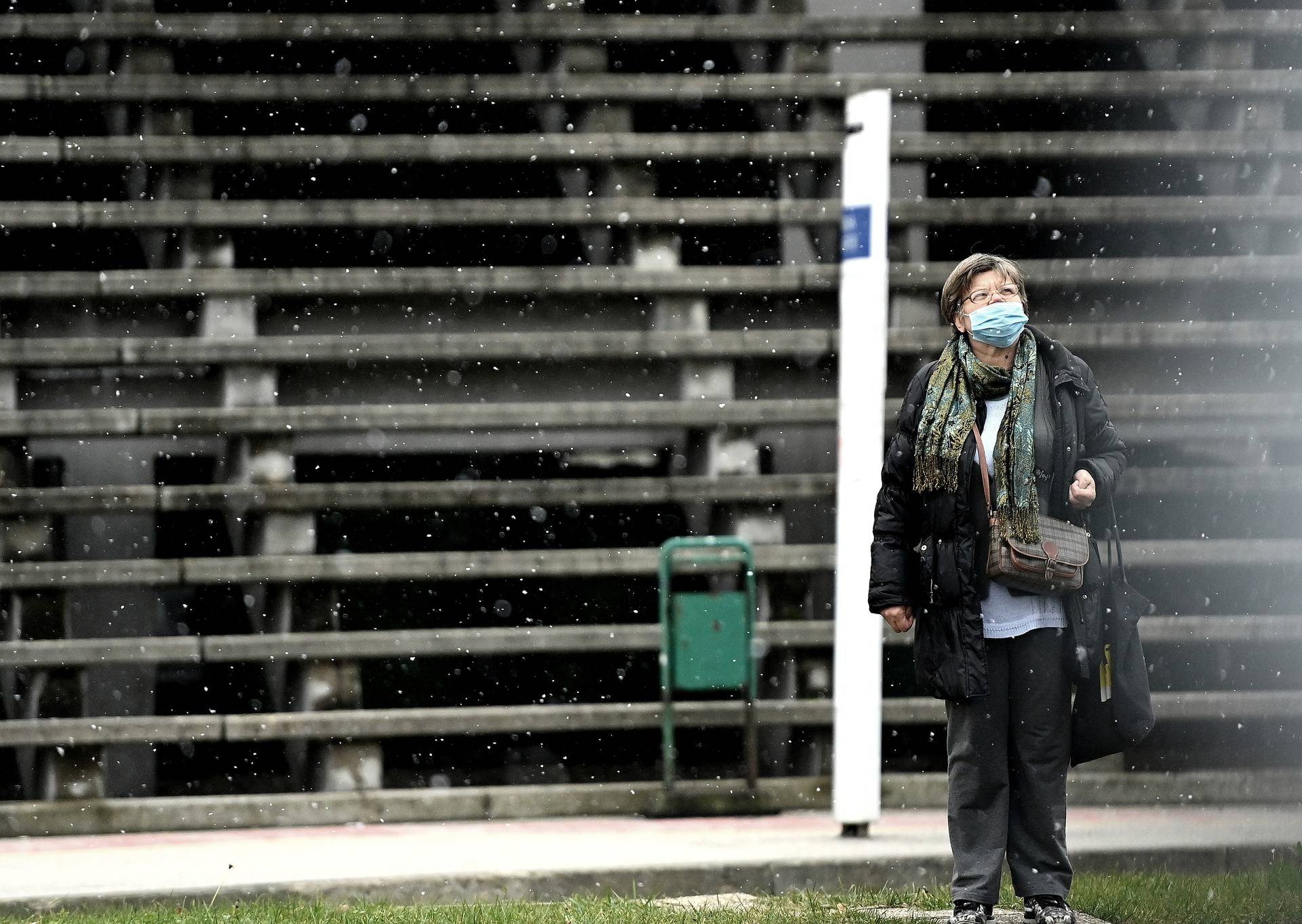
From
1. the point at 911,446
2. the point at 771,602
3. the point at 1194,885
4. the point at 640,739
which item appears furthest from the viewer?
the point at 640,739

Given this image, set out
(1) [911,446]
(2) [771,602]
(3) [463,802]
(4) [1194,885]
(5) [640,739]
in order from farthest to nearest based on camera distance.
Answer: (5) [640,739]
(2) [771,602]
(3) [463,802]
(4) [1194,885]
(1) [911,446]

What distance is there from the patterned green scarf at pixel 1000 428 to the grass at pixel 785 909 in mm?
1419

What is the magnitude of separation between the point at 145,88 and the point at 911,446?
4800 millimetres

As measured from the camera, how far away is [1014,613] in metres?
5.21

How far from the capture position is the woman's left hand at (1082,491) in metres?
5.18

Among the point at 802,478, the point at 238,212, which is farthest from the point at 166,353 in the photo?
the point at 802,478

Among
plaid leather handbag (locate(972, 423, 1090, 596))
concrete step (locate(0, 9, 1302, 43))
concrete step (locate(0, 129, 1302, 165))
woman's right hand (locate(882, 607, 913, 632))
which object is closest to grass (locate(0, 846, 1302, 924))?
woman's right hand (locate(882, 607, 913, 632))

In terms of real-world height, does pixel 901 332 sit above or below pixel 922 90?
below

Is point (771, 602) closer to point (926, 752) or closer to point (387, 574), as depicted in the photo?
point (926, 752)

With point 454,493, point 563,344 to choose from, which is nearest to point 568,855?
point 454,493

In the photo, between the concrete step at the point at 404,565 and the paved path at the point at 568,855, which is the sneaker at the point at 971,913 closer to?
the paved path at the point at 568,855

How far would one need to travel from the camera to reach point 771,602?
8.85 metres

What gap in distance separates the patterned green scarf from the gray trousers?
0.38 metres

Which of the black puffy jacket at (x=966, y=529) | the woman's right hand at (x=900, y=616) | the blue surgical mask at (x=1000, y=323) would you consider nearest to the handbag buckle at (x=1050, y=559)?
the black puffy jacket at (x=966, y=529)
